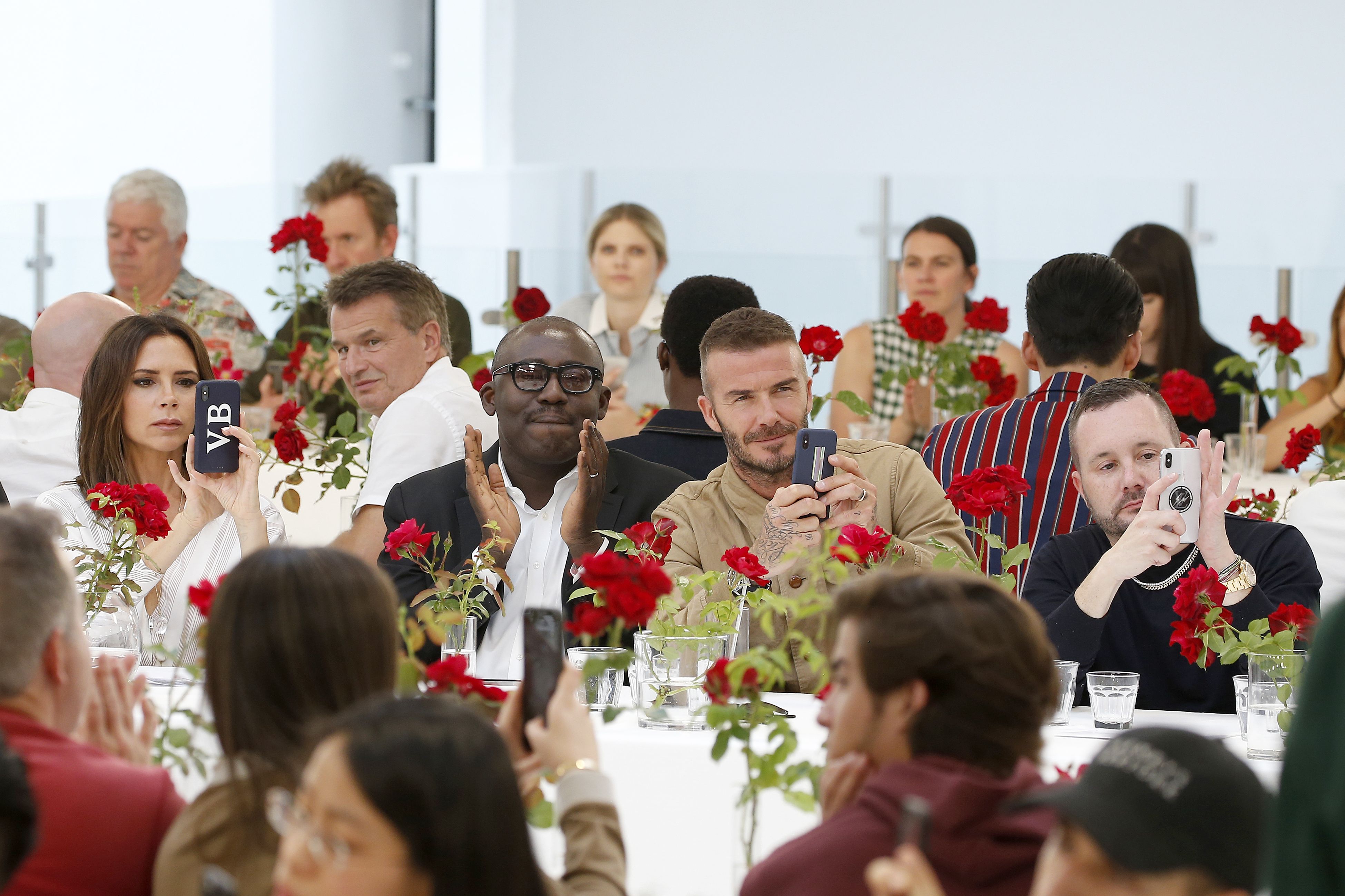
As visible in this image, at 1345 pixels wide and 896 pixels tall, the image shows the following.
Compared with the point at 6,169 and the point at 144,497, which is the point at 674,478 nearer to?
the point at 144,497

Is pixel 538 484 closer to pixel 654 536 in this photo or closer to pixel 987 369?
pixel 654 536

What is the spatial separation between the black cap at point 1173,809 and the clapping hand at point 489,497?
6.29 feet

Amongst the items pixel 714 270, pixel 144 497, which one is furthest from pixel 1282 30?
pixel 144 497

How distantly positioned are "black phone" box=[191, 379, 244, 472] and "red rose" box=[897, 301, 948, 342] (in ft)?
6.09

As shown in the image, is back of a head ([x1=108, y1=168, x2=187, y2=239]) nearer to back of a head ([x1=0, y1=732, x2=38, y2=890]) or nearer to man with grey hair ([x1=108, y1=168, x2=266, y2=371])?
man with grey hair ([x1=108, y1=168, x2=266, y2=371])

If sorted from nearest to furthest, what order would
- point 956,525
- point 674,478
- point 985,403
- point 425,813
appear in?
point 425,813
point 956,525
point 674,478
point 985,403

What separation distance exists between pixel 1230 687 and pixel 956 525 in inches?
22.2

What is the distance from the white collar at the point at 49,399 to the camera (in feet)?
11.9

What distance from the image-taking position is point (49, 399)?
3.63m

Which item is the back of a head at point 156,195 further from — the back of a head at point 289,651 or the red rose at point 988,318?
the back of a head at point 289,651

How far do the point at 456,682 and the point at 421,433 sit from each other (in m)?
1.74

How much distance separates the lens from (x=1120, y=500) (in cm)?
263

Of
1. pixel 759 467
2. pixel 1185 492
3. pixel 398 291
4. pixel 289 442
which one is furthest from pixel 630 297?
pixel 1185 492

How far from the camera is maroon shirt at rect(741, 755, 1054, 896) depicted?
54.0 inches
